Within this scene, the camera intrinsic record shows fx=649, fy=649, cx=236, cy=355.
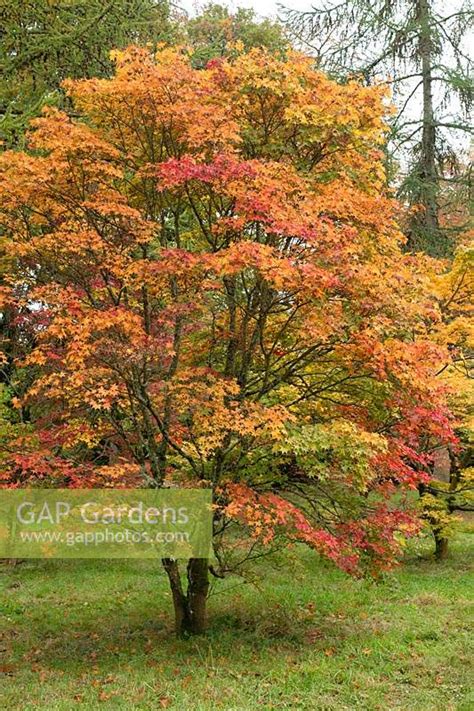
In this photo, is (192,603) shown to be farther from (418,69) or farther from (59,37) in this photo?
(418,69)

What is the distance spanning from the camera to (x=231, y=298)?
6.90 m

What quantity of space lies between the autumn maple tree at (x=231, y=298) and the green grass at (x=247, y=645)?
2.98 ft

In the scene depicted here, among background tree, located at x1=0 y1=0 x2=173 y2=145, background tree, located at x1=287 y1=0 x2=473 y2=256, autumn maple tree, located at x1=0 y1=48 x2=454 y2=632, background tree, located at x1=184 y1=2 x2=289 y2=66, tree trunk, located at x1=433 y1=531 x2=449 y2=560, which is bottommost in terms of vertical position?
tree trunk, located at x1=433 y1=531 x2=449 y2=560

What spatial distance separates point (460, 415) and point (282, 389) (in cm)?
454

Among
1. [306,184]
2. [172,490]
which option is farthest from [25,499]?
[306,184]

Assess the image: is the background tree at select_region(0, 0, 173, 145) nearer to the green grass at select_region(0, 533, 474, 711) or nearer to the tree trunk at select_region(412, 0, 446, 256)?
the green grass at select_region(0, 533, 474, 711)

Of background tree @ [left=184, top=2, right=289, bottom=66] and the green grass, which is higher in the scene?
background tree @ [left=184, top=2, right=289, bottom=66]

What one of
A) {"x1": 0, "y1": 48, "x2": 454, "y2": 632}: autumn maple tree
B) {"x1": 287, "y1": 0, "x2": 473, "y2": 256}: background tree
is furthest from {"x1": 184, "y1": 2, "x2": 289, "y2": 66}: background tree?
{"x1": 0, "y1": 48, "x2": 454, "y2": 632}: autumn maple tree

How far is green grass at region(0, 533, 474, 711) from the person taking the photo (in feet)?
18.8

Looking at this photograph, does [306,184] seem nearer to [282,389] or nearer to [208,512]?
[282,389]

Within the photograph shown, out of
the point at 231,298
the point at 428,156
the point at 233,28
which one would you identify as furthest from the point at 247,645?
the point at 233,28

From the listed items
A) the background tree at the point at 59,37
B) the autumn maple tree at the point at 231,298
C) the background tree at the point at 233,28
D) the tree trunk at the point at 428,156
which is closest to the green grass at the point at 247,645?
the autumn maple tree at the point at 231,298

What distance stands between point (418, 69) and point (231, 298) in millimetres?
12169

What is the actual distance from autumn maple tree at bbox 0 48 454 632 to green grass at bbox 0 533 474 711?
908 millimetres
